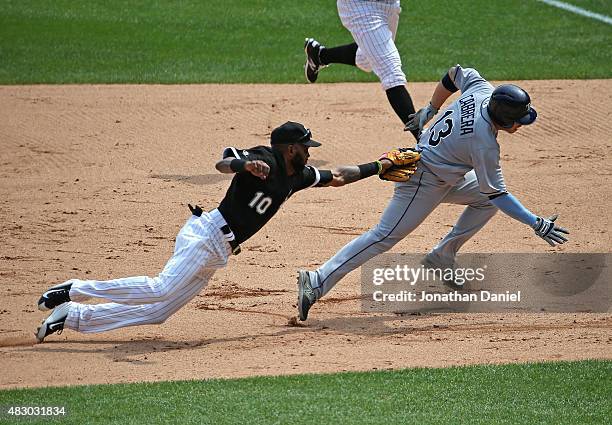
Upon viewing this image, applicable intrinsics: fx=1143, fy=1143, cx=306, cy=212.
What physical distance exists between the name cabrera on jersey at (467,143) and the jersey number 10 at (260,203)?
1.21 metres

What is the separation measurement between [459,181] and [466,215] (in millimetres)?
390

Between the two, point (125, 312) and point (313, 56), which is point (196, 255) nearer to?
point (125, 312)

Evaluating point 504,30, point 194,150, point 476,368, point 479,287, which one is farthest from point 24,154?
point 504,30

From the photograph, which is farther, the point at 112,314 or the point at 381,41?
the point at 381,41

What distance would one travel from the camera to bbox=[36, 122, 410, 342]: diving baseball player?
664cm

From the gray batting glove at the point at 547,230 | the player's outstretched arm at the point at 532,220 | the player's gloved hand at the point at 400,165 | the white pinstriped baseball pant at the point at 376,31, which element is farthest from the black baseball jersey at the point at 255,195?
the white pinstriped baseball pant at the point at 376,31

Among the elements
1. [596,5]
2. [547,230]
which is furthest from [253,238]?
[596,5]

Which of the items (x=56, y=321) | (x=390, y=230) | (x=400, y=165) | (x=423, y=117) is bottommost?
(x=56, y=321)

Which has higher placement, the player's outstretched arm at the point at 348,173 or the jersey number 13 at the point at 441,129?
the jersey number 13 at the point at 441,129

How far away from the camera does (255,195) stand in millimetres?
6633

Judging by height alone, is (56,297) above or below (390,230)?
below

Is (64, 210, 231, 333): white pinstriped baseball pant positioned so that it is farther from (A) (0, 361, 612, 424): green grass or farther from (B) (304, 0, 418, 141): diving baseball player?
(B) (304, 0, 418, 141): diving baseball player

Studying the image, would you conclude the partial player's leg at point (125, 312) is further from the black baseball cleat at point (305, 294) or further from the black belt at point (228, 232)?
the black baseball cleat at point (305, 294)

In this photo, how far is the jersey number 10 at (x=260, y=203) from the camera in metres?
6.64
